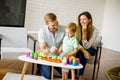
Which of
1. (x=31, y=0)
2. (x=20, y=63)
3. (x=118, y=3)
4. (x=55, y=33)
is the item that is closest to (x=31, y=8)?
(x=31, y=0)

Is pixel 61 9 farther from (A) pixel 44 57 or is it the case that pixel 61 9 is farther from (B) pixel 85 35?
(A) pixel 44 57

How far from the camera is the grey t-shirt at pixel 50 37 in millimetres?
2996

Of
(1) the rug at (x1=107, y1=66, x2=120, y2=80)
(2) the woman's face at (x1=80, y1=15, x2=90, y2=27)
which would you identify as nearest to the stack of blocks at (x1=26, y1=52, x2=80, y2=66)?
(2) the woman's face at (x1=80, y1=15, x2=90, y2=27)

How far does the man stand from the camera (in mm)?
2930

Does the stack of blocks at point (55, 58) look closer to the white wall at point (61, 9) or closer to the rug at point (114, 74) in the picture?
the rug at point (114, 74)

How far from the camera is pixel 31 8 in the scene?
510cm

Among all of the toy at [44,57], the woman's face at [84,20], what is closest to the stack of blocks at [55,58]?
the toy at [44,57]

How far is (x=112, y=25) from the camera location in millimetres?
6445

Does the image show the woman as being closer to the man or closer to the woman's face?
the woman's face

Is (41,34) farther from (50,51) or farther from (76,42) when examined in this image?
(76,42)

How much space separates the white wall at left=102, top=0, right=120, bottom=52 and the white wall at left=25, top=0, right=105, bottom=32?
0.58 feet

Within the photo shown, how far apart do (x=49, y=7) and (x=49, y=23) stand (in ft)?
8.32

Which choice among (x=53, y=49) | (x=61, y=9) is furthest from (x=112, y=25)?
(x=53, y=49)

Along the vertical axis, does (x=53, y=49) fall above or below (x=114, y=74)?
below
